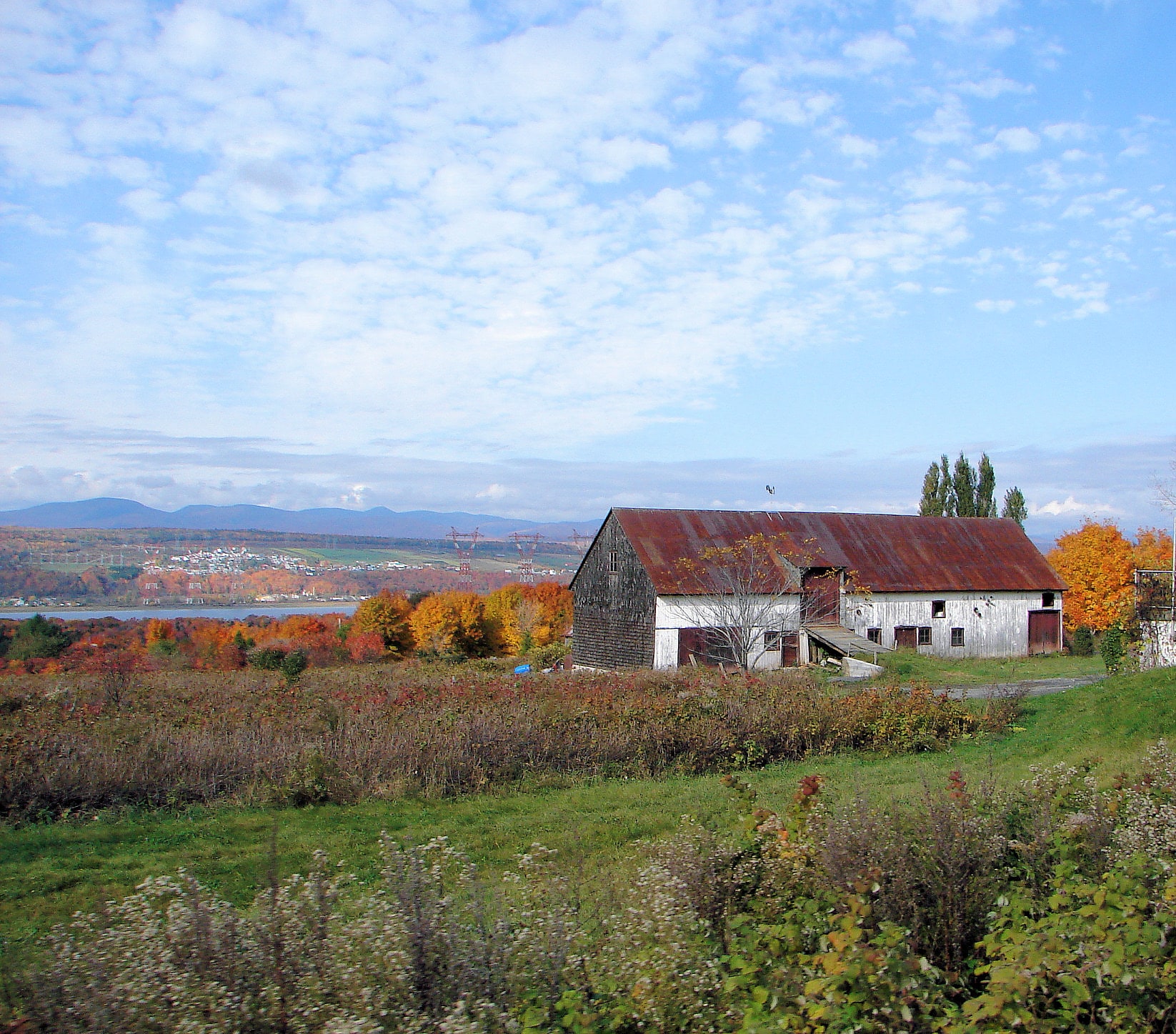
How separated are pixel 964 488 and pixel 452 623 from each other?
1285 inches

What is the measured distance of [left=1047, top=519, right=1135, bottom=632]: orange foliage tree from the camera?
45.2 metres

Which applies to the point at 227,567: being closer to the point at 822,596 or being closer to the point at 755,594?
the point at 822,596

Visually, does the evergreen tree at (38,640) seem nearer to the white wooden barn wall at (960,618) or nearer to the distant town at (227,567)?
the distant town at (227,567)

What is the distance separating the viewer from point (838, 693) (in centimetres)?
1572

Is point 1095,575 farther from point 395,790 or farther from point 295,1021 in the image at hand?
point 295,1021

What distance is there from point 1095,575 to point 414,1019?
5016cm

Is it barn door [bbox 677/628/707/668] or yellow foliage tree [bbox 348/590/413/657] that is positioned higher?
barn door [bbox 677/628/707/668]

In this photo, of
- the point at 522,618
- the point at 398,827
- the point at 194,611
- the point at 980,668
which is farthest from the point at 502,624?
the point at 398,827

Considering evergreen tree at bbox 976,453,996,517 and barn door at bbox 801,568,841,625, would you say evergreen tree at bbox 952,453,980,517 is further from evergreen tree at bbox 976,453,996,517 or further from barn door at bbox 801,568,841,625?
barn door at bbox 801,568,841,625

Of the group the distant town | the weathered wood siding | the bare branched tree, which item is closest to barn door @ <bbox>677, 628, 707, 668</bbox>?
the bare branched tree

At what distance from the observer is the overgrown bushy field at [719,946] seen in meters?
3.29

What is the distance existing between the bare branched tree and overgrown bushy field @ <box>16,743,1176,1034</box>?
20.7m

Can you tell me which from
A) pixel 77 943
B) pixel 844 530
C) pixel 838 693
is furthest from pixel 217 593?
pixel 77 943

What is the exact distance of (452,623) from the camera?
5881 cm
